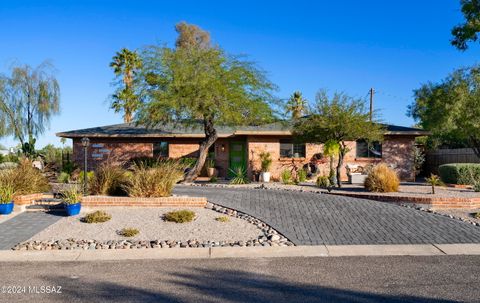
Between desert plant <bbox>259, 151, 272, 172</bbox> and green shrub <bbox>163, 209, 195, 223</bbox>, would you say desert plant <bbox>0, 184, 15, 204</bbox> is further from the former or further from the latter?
desert plant <bbox>259, 151, 272, 172</bbox>

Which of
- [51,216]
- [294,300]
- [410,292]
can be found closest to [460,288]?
[410,292]

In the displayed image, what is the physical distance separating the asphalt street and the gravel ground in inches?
76.2

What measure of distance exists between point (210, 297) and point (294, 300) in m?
1.15

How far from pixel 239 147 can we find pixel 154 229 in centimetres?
1550

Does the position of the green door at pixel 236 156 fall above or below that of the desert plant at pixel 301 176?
above

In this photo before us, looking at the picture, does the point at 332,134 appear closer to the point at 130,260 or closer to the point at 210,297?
the point at 130,260

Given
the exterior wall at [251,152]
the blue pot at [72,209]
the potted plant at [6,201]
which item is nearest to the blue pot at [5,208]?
the potted plant at [6,201]

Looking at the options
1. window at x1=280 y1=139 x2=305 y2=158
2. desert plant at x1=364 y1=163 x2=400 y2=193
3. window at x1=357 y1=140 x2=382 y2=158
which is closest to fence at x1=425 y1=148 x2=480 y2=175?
window at x1=357 y1=140 x2=382 y2=158

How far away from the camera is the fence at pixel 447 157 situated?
82.5 feet

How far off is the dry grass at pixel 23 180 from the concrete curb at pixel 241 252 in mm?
5379

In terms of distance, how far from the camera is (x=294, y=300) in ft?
18.0

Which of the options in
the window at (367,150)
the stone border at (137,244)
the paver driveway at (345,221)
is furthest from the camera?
the window at (367,150)

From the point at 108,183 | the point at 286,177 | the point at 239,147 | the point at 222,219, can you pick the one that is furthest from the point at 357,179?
the point at 108,183

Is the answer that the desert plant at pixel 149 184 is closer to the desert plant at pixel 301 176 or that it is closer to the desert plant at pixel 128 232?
the desert plant at pixel 128 232
